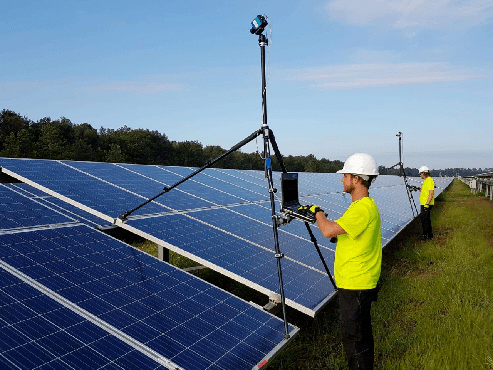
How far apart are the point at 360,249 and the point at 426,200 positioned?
1113cm

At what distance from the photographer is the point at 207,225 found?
7020mm

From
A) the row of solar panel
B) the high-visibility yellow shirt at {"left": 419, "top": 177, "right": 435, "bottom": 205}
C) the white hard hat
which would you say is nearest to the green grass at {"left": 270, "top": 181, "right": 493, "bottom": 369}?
the row of solar panel

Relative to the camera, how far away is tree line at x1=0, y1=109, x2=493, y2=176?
180ft

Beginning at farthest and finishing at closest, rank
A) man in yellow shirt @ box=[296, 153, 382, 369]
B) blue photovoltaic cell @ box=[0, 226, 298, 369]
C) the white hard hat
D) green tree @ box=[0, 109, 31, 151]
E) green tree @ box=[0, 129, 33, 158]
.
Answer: green tree @ box=[0, 109, 31, 151]
green tree @ box=[0, 129, 33, 158]
the white hard hat
man in yellow shirt @ box=[296, 153, 382, 369]
blue photovoltaic cell @ box=[0, 226, 298, 369]

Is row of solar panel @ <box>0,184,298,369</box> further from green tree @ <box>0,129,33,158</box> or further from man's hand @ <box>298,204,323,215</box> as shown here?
green tree @ <box>0,129,33,158</box>

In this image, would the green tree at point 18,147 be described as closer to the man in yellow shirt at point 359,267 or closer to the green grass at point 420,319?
the green grass at point 420,319

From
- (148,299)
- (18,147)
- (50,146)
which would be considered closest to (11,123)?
(50,146)

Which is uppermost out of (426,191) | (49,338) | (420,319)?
(426,191)

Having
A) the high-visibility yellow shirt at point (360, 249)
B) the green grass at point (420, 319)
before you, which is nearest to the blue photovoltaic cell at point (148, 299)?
the high-visibility yellow shirt at point (360, 249)

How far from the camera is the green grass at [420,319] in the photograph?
559 cm

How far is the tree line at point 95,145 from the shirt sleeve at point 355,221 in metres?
34.5

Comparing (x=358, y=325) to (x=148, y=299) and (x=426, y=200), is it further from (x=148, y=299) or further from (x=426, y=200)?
(x=426, y=200)

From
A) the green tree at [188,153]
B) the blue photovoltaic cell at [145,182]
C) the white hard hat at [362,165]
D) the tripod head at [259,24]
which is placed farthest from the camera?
the green tree at [188,153]

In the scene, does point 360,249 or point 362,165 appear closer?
point 360,249
